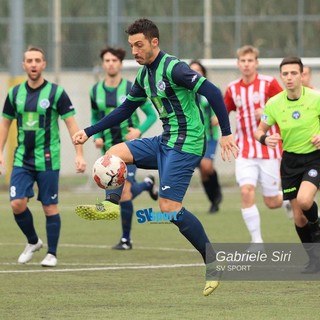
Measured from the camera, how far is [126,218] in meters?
13.4

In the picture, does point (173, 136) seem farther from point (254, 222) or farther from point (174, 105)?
point (254, 222)

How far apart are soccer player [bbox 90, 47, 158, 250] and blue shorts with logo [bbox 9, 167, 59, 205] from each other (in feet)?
6.01

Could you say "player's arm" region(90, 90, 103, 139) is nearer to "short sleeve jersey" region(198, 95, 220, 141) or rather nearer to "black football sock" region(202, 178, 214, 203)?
"short sleeve jersey" region(198, 95, 220, 141)

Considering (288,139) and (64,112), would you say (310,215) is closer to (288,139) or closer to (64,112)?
(288,139)

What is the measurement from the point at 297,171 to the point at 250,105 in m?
2.47

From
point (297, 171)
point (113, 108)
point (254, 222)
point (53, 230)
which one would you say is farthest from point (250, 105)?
point (53, 230)

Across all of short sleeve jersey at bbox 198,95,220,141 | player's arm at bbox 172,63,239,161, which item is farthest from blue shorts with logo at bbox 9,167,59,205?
short sleeve jersey at bbox 198,95,220,141

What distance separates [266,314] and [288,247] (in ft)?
15.5

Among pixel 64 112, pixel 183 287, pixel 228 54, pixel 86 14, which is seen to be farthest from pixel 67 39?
pixel 183 287

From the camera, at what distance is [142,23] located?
9.26 meters

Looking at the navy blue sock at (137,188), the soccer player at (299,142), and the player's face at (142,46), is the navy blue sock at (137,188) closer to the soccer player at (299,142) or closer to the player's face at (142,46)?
the soccer player at (299,142)

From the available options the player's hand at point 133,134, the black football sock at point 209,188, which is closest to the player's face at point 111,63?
the player's hand at point 133,134

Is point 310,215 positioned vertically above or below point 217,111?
below

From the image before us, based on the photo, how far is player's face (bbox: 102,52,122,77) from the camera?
1327cm
